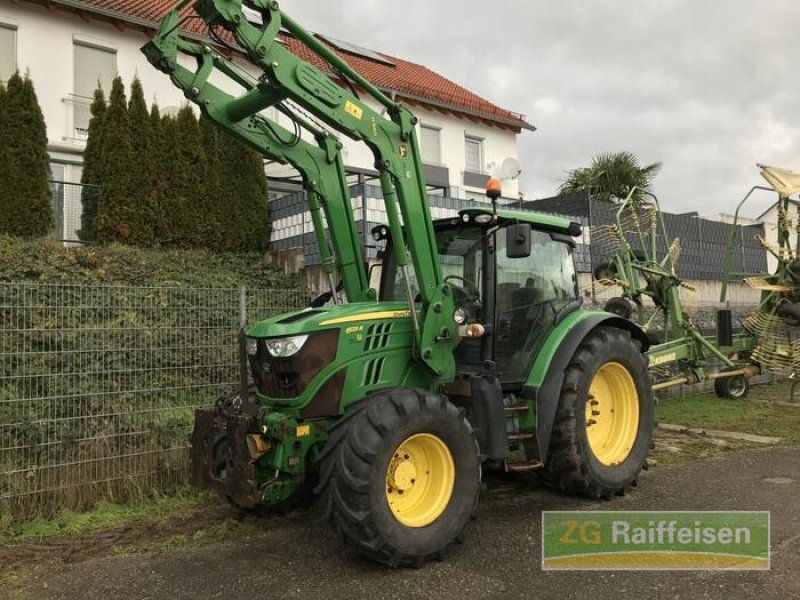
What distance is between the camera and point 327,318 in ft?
13.1

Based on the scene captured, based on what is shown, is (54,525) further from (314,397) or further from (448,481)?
(448,481)

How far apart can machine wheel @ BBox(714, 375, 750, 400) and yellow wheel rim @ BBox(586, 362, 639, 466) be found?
563 centimetres

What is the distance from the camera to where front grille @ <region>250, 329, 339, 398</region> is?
386 cm

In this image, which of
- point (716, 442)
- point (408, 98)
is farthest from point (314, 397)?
point (408, 98)

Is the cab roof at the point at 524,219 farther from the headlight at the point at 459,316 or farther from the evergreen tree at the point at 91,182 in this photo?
the evergreen tree at the point at 91,182

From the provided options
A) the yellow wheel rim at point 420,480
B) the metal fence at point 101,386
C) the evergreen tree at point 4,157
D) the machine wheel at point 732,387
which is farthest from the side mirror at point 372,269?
the machine wheel at point 732,387

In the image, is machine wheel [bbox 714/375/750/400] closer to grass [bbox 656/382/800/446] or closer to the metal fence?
grass [bbox 656/382/800/446]

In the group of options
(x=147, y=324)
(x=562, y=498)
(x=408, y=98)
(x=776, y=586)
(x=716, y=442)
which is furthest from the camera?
(x=408, y=98)

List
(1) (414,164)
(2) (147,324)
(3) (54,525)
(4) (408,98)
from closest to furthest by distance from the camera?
(1) (414,164), (3) (54,525), (2) (147,324), (4) (408,98)

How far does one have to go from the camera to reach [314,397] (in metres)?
3.87

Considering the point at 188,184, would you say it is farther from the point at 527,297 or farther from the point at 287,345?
the point at 287,345

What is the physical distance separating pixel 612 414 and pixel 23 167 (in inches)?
334

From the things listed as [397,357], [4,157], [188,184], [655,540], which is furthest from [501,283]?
[4,157]

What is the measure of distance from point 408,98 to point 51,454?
1426cm
